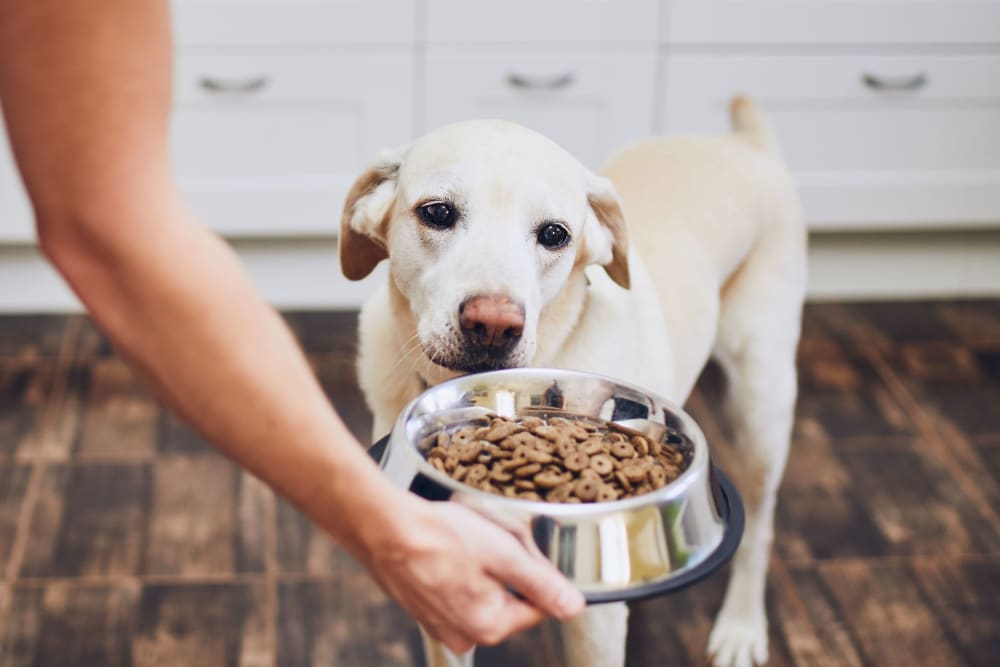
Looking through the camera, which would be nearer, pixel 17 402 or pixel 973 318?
pixel 17 402

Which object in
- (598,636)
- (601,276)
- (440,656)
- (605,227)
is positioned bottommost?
(440,656)

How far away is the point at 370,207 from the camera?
1352 millimetres

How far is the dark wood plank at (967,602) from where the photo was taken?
1.91 m

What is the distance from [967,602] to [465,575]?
1.52 meters

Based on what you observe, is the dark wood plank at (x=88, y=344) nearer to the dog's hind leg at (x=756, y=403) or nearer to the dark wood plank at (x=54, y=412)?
the dark wood plank at (x=54, y=412)

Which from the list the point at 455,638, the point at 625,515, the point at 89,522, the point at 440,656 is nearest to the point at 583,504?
the point at 625,515

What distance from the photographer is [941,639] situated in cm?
192

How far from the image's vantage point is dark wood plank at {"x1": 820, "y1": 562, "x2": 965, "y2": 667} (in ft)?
6.18

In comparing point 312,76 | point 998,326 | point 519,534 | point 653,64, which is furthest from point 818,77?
point 519,534

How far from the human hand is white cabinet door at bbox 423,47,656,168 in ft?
6.53

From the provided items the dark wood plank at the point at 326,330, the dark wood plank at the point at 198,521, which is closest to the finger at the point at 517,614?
the dark wood plank at the point at 198,521

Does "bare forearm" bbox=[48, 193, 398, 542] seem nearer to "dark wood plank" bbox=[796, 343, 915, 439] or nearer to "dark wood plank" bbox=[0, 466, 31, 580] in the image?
"dark wood plank" bbox=[0, 466, 31, 580]

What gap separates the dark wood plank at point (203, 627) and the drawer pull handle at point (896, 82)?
1.90m

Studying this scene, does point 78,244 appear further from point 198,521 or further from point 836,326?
point 836,326
